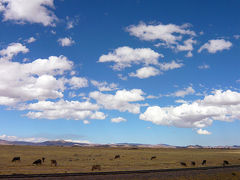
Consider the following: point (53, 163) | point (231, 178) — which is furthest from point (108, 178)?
point (53, 163)

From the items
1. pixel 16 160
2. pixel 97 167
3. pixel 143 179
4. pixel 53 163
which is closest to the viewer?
pixel 143 179

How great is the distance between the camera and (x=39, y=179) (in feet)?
84.3

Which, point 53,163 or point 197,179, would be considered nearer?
point 197,179

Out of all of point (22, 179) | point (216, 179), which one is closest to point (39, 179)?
point (22, 179)

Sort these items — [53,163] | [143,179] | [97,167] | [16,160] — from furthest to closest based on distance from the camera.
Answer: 1. [16,160]
2. [53,163]
3. [97,167]
4. [143,179]

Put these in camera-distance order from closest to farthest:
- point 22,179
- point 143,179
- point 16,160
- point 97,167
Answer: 1. point 22,179
2. point 143,179
3. point 97,167
4. point 16,160

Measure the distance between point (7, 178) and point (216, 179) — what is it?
1929 centimetres

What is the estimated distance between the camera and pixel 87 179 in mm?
26328

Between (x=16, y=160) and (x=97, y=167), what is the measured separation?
66.7ft

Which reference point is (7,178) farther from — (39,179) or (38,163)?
(38,163)

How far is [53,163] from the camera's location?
141ft

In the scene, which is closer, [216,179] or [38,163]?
[216,179]

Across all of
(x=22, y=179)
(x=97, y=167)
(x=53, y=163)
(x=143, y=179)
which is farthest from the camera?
(x=53, y=163)

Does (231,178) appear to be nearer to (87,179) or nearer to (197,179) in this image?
(197,179)
